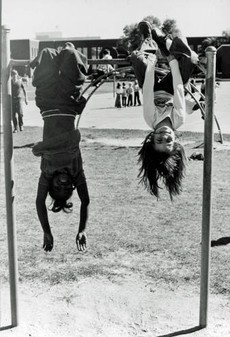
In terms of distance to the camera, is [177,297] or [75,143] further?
[177,297]

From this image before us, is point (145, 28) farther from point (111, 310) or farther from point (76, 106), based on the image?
point (111, 310)

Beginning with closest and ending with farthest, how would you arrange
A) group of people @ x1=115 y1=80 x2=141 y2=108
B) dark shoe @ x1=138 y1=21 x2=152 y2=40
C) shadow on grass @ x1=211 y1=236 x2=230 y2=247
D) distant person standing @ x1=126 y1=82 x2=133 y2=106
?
dark shoe @ x1=138 y1=21 x2=152 y2=40
shadow on grass @ x1=211 y1=236 x2=230 y2=247
group of people @ x1=115 y1=80 x2=141 y2=108
distant person standing @ x1=126 y1=82 x2=133 y2=106

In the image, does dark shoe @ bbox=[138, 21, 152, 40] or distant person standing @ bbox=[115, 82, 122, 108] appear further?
distant person standing @ bbox=[115, 82, 122, 108]

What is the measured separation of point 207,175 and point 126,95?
62.7 feet

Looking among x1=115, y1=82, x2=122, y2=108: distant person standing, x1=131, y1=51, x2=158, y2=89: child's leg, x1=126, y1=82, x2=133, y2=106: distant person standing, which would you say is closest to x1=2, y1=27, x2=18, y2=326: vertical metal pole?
x1=131, y1=51, x2=158, y2=89: child's leg

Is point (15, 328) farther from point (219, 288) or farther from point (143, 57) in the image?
point (143, 57)

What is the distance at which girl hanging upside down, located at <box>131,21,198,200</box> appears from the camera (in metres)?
4.23

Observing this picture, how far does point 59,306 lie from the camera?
19.0 ft

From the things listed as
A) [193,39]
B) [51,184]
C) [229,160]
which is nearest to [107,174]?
[229,160]

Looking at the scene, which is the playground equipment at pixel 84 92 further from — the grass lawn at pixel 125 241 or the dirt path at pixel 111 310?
the grass lawn at pixel 125 241

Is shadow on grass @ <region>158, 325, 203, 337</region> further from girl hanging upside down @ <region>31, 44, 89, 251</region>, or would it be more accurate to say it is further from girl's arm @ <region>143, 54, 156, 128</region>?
girl's arm @ <region>143, 54, 156, 128</region>

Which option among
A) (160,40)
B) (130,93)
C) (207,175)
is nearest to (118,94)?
(130,93)

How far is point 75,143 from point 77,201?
5.63 m

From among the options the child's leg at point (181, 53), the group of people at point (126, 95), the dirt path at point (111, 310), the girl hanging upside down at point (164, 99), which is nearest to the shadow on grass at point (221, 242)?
the dirt path at point (111, 310)
